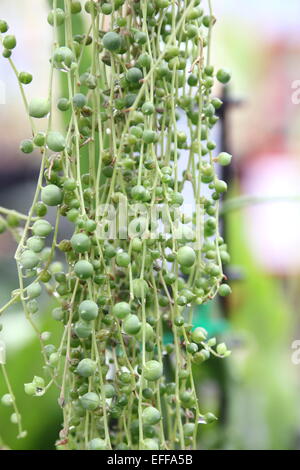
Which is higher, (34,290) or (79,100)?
(79,100)

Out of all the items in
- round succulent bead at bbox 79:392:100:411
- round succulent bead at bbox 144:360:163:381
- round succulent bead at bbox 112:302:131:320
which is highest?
round succulent bead at bbox 112:302:131:320

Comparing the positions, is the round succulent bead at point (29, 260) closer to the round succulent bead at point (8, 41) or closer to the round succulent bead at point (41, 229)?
the round succulent bead at point (41, 229)

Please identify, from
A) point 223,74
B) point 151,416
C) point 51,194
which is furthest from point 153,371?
point 223,74

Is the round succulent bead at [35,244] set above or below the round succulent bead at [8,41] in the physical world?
below

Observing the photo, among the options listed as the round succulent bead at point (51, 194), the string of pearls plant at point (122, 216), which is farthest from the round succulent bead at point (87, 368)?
the round succulent bead at point (51, 194)

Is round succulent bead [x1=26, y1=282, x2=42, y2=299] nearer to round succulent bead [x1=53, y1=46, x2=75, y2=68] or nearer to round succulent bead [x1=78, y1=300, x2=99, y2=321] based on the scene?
round succulent bead [x1=78, y1=300, x2=99, y2=321]

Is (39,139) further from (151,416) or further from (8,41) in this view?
(151,416)

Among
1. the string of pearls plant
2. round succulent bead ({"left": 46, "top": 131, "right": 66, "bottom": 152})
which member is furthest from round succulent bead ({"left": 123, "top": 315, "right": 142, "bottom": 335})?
round succulent bead ({"left": 46, "top": 131, "right": 66, "bottom": 152})
